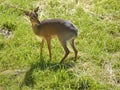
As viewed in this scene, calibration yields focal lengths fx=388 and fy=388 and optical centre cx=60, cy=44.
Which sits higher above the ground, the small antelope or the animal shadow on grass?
the small antelope

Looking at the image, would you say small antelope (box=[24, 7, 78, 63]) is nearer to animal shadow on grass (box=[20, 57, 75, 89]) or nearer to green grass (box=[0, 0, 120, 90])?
animal shadow on grass (box=[20, 57, 75, 89])

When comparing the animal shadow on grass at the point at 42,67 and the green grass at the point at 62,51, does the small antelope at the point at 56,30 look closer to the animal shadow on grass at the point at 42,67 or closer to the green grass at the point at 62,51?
the animal shadow on grass at the point at 42,67

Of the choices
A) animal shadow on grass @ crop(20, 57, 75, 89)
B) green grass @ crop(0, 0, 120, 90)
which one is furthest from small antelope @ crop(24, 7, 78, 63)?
green grass @ crop(0, 0, 120, 90)

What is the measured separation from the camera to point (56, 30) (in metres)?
5.82

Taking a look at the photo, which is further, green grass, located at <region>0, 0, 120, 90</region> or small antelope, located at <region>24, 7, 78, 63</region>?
small antelope, located at <region>24, 7, 78, 63</region>

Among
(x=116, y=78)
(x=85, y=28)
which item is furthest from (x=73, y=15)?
(x=116, y=78)

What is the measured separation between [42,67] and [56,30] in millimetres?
593

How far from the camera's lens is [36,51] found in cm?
631

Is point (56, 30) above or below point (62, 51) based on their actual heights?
above

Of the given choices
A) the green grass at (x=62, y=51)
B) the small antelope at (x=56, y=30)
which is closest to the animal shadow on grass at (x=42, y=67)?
the green grass at (x=62, y=51)

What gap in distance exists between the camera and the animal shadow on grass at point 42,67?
5582mm

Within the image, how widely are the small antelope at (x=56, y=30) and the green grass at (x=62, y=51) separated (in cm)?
33

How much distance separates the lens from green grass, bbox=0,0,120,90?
18.1 ft

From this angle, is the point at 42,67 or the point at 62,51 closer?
the point at 42,67
